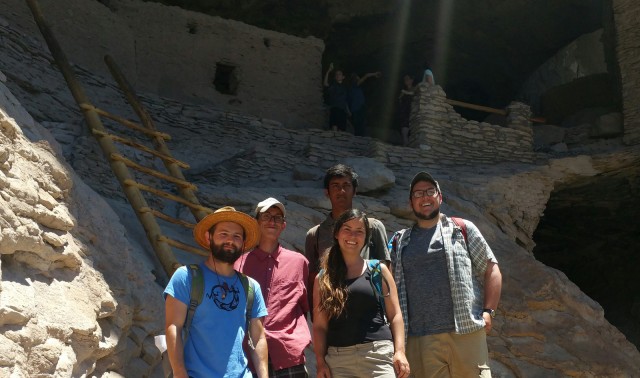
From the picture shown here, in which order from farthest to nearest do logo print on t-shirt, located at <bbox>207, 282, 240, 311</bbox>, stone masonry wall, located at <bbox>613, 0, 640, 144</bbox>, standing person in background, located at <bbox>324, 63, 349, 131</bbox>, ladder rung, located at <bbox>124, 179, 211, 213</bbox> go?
1. standing person in background, located at <bbox>324, 63, 349, 131</bbox>
2. stone masonry wall, located at <bbox>613, 0, 640, 144</bbox>
3. ladder rung, located at <bbox>124, 179, 211, 213</bbox>
4. logo print on t-shirt, located at <bbox>207, 282, 240, 311</bbox>

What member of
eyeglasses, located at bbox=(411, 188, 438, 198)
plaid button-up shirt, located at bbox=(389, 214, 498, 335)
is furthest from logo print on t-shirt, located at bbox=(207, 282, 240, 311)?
eyeglasses, located at bbox=(411, 188, 438, 198)

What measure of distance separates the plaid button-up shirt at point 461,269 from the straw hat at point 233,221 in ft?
2.78

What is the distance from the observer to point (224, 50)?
498 inches

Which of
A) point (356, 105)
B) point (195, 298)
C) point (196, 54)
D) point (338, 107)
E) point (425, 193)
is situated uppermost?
point (196, 54)

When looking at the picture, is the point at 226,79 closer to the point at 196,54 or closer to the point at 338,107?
the point at 196,54

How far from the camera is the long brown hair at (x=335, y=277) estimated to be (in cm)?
373

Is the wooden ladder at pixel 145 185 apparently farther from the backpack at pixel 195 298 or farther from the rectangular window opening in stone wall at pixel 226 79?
the rectangular window opening in stone wall at pixel 226 79

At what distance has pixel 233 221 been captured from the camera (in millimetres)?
3795

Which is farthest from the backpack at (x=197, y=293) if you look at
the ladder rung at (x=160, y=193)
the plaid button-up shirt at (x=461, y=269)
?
the ladder rung at (x=160, y=193)

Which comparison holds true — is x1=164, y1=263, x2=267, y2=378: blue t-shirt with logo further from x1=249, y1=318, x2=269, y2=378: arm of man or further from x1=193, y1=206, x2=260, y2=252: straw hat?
x1=193, y1=206, x2=260, y2=252: straw hat

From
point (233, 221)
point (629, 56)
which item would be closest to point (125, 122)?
point (233, 221)

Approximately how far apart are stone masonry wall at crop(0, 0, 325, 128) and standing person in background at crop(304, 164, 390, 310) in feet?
24.0

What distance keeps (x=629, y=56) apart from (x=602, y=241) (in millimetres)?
3319

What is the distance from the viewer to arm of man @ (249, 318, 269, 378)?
3549mm
